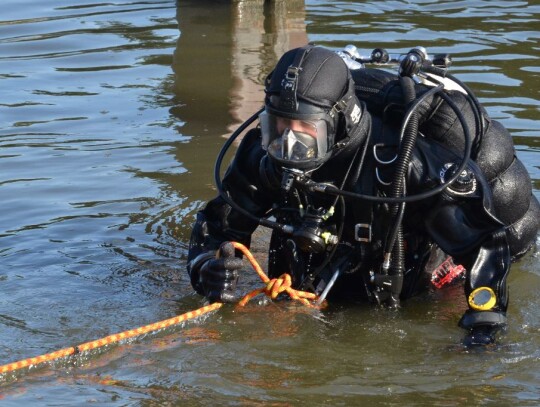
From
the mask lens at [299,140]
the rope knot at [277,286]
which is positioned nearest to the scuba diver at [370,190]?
the mask lens at [299,140]

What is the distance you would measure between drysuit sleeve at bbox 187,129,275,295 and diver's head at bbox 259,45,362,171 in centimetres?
48

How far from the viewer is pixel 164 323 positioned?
4.49m

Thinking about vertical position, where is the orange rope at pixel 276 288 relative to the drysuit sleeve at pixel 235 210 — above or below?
below

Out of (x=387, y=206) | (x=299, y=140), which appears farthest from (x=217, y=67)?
(x=299, y=140)

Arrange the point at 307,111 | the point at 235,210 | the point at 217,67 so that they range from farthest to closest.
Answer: the point at 217,67 < the point at 235,210 < the point at 307,111

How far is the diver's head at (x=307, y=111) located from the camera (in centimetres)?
418

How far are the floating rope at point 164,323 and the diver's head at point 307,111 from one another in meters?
0.58

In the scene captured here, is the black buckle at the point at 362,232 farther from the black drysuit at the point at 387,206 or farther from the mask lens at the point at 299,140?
the mask lens at the point at 299,140

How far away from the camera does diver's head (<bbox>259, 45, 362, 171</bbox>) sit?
4176mm

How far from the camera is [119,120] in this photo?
798 cm

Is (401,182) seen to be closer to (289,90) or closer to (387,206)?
(387,206)

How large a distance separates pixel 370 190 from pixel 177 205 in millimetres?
2236

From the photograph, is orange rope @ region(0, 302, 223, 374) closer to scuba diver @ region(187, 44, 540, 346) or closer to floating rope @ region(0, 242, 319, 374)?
floating rope @ region(0, 242, 319, 374)

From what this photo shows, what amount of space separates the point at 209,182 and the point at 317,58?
8.30ft
